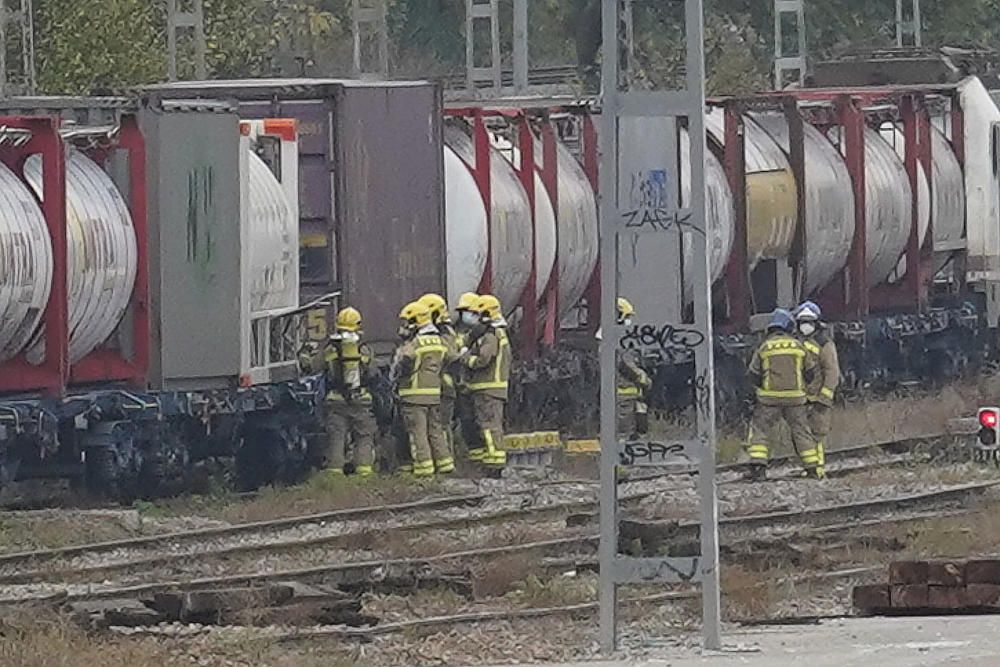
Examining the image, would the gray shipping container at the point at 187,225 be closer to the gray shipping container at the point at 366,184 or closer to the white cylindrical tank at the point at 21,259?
the white cylindrical tank at the point at 21,259

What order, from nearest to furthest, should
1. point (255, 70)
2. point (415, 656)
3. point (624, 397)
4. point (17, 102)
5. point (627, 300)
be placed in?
point (627, 300) → point (415, 656) → point (624, 397) → point (17, 102) → point (255, 70)

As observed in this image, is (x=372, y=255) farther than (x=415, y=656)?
Yes

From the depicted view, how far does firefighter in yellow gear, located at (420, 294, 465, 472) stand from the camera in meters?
Result: 22.3

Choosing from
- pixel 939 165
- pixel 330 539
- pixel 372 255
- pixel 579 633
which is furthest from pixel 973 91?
pixel 579 633

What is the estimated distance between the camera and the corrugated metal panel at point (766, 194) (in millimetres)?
27953

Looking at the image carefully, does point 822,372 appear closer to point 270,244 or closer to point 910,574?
point 270,244

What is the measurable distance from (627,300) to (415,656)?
211cm

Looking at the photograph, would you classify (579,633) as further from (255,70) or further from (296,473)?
(255,70)

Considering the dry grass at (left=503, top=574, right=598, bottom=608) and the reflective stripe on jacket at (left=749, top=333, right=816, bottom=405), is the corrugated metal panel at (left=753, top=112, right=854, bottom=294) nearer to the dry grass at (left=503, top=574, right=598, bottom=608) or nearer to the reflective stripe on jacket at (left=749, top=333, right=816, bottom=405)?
the reflective stripe on jacket at (left=749, top=333, right=816, bottom=405)

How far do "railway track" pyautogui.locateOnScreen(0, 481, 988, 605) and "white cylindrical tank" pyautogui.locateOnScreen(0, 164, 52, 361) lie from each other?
3.72 metres

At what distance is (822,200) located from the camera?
93.9 ft

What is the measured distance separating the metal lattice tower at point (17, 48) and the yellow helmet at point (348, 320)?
1096 cm

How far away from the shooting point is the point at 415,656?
42.7 ft

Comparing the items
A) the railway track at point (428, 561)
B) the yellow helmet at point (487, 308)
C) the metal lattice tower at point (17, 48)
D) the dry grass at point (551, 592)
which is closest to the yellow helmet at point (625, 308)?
the dry grass at point (551, 592)
